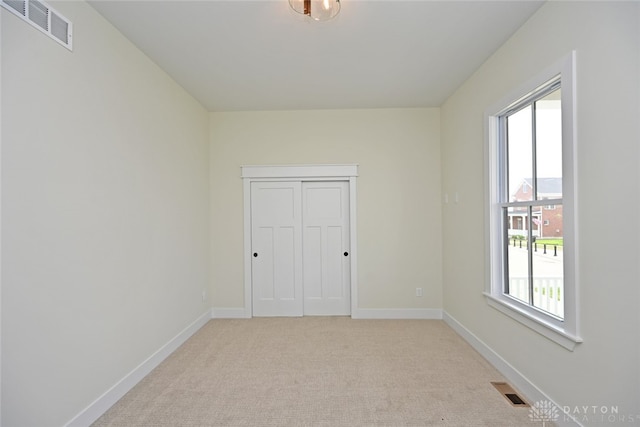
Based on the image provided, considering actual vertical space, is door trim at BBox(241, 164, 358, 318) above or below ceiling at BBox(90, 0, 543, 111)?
below

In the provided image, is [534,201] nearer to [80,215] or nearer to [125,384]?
[80,215]

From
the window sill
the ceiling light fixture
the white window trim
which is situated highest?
the ceiling light fixture

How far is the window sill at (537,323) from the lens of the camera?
1.84 metres

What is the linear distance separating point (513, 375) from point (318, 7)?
3.01 meters

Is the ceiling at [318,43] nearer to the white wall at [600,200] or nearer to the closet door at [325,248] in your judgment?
the white wall at [600,200]

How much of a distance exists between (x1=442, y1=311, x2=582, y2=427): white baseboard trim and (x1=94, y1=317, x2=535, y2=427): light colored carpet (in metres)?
0.07

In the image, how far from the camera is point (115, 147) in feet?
7.54

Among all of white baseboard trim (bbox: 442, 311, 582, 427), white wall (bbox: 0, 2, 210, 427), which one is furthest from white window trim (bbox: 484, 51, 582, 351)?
white wall (bbox: 0, 2, 210, 427)

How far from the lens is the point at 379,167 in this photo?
13.5 feet

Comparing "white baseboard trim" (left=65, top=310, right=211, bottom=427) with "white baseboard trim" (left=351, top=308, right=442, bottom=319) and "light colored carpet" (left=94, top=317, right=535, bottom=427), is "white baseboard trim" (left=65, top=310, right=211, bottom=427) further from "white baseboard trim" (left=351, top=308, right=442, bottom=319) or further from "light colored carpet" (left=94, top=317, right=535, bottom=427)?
"white baseboard trim" (left=351, top=308, right=442, bottom=319)

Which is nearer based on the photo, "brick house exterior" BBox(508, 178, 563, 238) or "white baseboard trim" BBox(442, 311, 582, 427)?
"white baseboard trim" BBox(442, 311, 582, 427)

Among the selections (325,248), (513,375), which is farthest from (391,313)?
(513,375)

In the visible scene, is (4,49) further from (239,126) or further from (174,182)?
(239,126)

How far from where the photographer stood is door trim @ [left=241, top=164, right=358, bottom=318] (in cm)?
409
